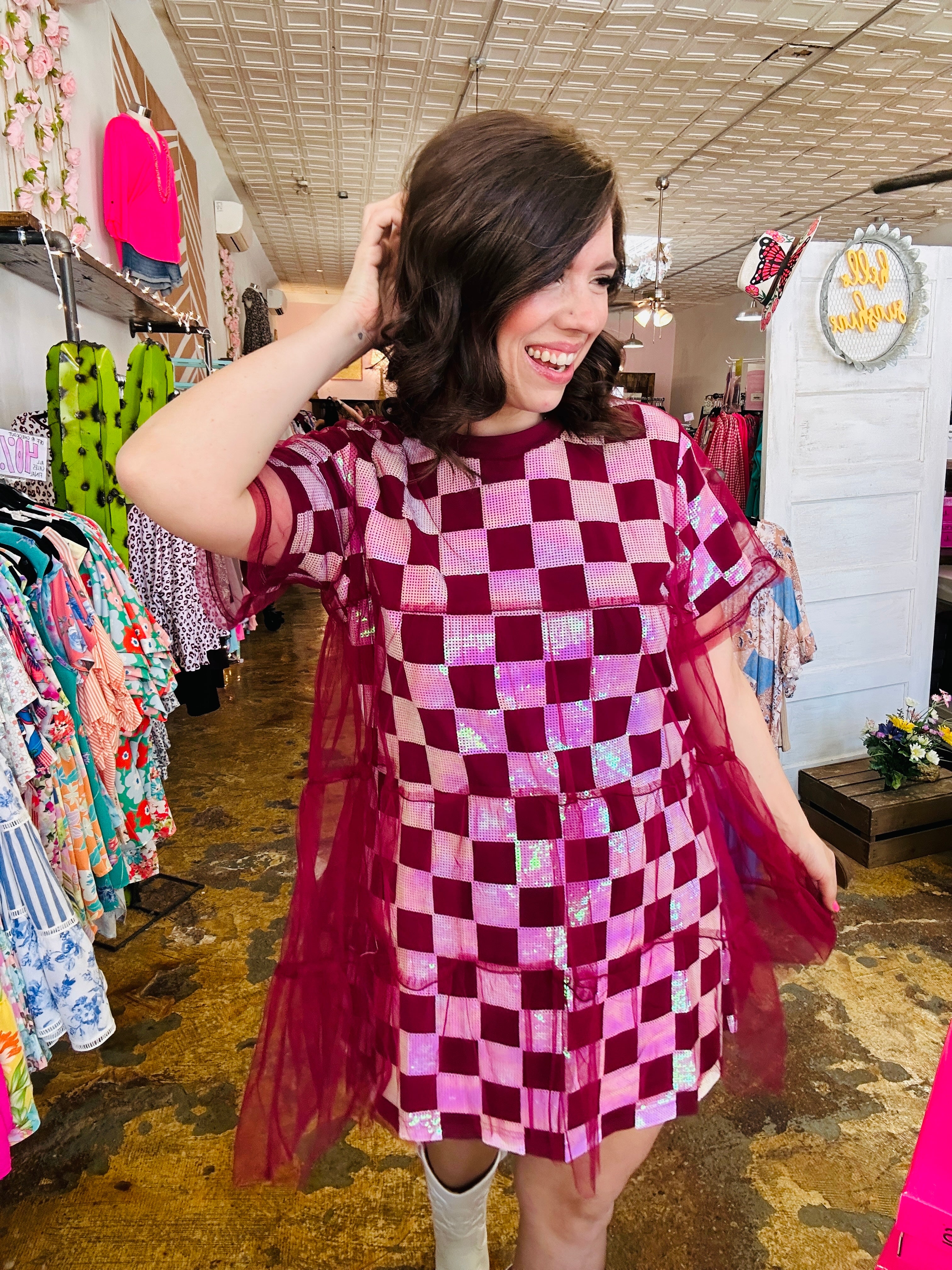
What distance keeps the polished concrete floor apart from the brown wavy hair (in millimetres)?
1251

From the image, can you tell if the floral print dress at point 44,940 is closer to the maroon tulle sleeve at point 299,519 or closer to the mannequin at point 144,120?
the maroon tulle sleeve at point 299,519

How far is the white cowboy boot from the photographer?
1.29m

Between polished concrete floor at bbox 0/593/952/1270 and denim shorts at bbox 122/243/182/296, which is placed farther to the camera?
denim shorts at bbox 122/243/182/296

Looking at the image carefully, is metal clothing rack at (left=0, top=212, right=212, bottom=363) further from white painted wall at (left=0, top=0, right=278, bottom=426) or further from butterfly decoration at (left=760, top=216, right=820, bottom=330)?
butterfly decoration at (left=760, top=216, right=820, bottom=330)

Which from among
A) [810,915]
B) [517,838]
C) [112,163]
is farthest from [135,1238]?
[112,163]

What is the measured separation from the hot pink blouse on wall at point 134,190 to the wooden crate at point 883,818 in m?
3.73

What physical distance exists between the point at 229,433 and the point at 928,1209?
3.67 feet

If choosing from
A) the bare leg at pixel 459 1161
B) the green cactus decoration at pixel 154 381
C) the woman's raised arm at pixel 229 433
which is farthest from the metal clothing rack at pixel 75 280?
the bare leg at pixel 459 1161

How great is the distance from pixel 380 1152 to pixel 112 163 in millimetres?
3895

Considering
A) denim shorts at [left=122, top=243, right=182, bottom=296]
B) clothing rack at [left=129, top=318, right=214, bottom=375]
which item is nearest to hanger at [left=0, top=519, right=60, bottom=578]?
clothing rack at [left=129, top=318, right=214, bottom=375]

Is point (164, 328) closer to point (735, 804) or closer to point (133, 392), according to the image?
point (133, 392)

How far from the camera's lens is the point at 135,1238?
1695 millimetres

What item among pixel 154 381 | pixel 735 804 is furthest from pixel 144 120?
pixel 735 804

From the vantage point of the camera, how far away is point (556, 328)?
999 millimetres
